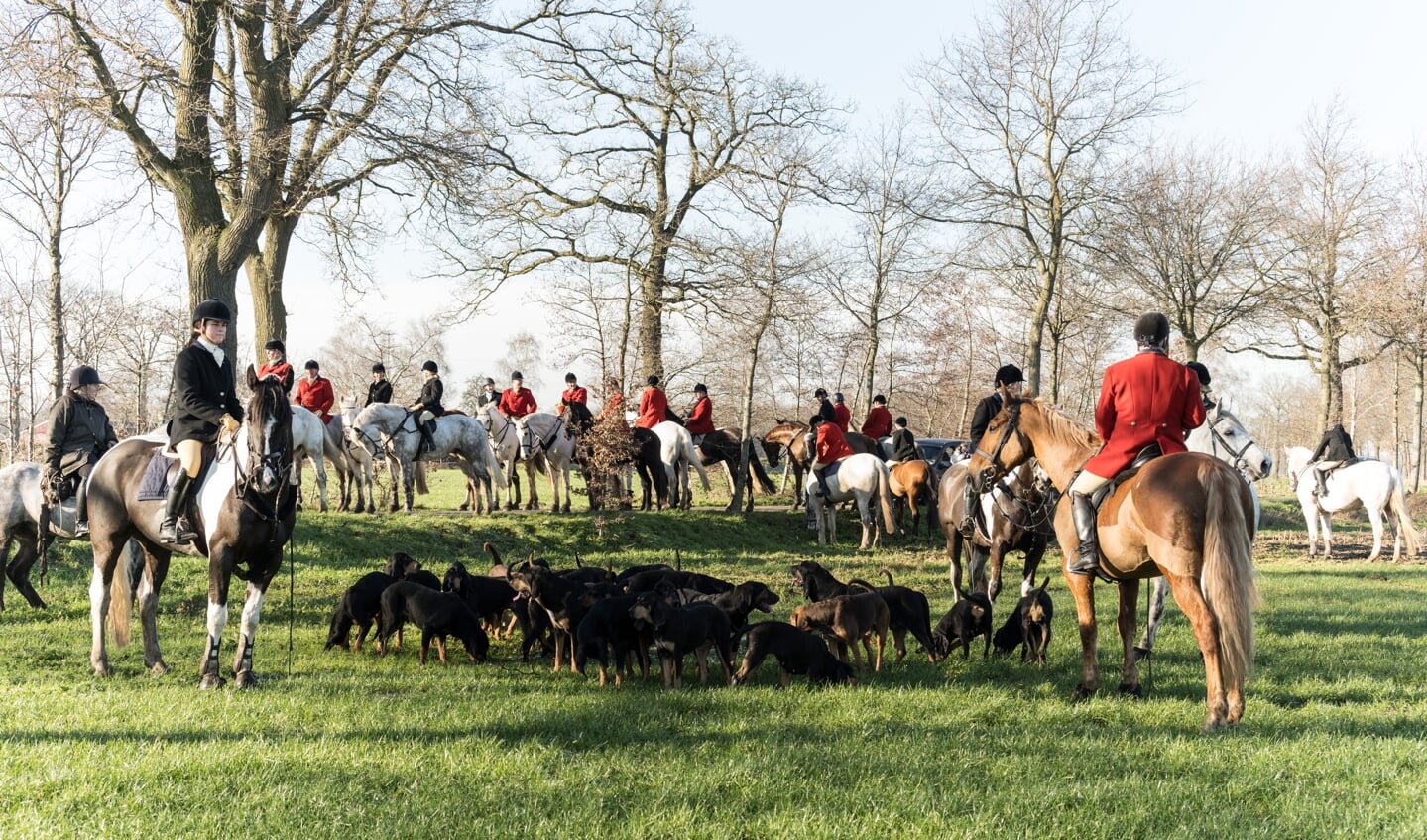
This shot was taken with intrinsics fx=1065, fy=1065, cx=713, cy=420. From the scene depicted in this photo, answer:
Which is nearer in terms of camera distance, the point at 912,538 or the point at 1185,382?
the point at 1185,382

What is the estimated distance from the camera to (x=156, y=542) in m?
8.14

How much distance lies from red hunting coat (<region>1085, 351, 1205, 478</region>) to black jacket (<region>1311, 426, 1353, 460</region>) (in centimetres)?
1565

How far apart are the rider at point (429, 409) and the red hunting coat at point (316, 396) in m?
1.55

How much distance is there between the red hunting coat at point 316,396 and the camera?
60.3 ft

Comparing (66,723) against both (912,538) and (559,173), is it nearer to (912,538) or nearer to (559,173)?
(912,538)

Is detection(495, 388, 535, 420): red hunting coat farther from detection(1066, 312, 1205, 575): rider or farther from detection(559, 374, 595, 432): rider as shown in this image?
detection(1066, 312, 1205, 575): rider

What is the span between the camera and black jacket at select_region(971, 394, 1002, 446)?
10.1 metres

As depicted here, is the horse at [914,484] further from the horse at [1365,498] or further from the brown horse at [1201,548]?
the brown horse at [1201,548]

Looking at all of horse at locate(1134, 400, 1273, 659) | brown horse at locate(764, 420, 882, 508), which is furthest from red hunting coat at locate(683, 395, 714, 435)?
horse at locate(1134, 400, 1273, 659)

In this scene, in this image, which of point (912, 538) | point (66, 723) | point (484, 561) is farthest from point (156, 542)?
point (912, 538)

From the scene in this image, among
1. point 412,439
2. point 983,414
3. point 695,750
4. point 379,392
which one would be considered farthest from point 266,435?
point 379,392

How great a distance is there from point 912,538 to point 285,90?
13941mm

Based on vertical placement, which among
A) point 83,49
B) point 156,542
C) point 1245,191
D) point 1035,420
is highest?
point 1245,191

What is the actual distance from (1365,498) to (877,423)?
10.1 metres
